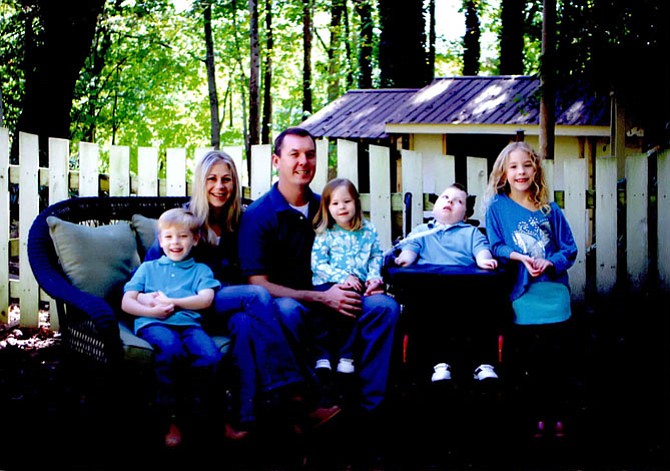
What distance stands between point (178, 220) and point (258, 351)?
765 millimetres

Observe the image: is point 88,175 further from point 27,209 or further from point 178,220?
point 178,220

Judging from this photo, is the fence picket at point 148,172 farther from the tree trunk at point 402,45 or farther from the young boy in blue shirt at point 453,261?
the tree trunk at point 402,45

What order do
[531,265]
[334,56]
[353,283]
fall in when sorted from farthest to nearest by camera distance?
1. [334,56]
2. [353,283]
3. [531,265]

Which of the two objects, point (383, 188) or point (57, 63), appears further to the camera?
point (57, 63)

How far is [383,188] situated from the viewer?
18.9 ft

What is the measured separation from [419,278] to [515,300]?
1.65 ft

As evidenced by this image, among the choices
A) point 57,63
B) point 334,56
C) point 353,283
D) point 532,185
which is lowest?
point 353,283

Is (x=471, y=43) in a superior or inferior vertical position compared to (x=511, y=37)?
superior

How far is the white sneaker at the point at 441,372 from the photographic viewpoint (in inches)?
142

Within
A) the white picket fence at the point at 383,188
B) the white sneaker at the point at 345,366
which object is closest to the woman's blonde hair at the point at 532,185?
the white sneaker at the point at 345,366

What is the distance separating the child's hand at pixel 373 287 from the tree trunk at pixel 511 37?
66.0 ft


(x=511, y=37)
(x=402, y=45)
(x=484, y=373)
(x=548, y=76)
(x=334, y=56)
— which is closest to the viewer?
(x=484, y=373)

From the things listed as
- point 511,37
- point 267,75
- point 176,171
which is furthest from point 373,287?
point 511,37

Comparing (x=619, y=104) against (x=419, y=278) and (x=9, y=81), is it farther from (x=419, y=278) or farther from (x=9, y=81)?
(x=9, y=81)
